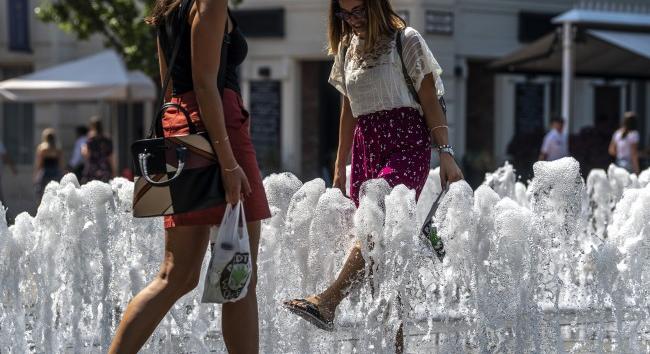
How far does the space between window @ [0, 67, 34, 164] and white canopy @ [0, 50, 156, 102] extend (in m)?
6.47

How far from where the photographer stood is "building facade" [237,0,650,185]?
81.7 ft

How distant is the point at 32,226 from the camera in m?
6.38

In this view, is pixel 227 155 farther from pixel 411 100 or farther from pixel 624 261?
pixel 624 261

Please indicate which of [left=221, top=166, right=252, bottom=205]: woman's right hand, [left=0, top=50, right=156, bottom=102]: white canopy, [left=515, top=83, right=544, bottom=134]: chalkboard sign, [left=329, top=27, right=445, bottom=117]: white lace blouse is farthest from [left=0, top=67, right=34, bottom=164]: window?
[left=221, top=166, right=252, bottom=205]: woman's right hand

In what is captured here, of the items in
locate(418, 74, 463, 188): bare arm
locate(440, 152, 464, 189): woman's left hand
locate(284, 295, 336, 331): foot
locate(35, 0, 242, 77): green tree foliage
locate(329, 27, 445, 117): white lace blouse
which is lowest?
locate(284, 295, 336, 331): foot

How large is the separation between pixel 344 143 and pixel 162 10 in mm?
1401

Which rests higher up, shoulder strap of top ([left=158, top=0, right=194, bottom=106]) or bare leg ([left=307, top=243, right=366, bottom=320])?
shoulder strap of top ([left=158, top=0, right=194, bottom=106])

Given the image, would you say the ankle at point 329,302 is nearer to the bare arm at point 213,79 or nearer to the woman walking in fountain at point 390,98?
the woman walking in fountain at point 390,98

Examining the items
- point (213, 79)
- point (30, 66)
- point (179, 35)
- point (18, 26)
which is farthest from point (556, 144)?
point (213, 79)

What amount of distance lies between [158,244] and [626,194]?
2.14 m

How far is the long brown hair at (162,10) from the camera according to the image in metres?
5.05

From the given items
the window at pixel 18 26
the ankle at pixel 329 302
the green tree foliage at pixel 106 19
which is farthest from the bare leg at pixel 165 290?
the window at pixel 18 26

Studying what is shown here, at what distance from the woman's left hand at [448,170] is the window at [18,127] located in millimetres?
22409

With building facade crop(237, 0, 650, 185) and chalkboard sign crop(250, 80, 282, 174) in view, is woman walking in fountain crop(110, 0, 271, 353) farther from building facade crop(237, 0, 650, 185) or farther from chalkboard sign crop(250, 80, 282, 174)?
chalkboard sign crop(250, 80, 282, 174)
